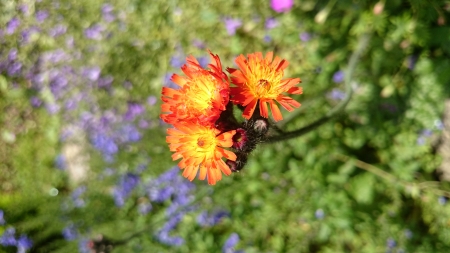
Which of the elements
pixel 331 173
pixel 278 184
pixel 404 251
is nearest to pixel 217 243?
pixel 278 184

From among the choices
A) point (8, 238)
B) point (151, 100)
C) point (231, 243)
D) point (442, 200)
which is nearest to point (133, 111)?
point (151, 100)

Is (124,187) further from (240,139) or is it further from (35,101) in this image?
(240,139)

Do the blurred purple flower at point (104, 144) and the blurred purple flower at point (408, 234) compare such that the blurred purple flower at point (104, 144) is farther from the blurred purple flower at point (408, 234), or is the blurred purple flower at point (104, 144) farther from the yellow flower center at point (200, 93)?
the blurred purple flower at point (408, 234)

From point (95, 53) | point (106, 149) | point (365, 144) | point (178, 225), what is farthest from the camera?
point (95, 53)

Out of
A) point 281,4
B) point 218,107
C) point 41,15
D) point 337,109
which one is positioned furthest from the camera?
point 41,15

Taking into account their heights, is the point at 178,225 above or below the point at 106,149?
below

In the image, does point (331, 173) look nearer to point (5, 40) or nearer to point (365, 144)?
point (365, 144)
